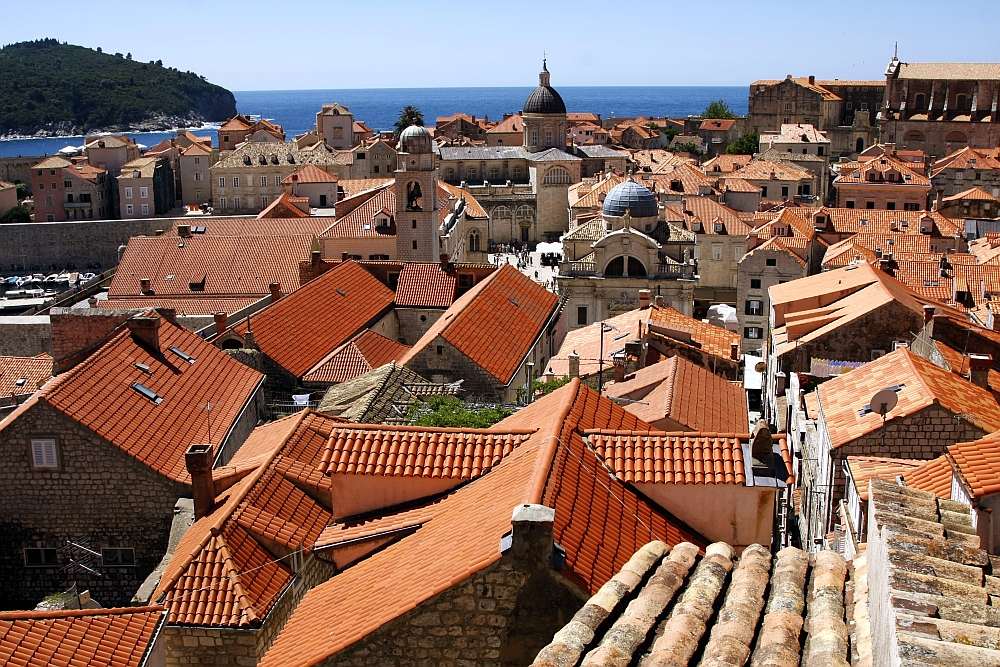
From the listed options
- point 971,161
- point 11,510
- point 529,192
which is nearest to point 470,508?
point 11,510

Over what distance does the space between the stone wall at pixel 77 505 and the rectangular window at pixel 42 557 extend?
2.6 inches

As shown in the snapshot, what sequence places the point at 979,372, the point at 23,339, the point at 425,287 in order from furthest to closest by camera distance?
the point at 23,339
the point at 425,287
the point at 979,372

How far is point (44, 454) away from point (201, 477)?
134 inches

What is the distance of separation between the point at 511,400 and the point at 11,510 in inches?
486

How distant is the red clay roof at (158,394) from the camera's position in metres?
17.6

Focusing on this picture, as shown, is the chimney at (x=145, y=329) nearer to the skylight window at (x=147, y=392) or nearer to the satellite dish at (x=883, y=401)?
the skylight window at (x=147, y=392)

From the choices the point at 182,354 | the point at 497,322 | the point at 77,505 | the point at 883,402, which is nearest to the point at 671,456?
the point at 883,402

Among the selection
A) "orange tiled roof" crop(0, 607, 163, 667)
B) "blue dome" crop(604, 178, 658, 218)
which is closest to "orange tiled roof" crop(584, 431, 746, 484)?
"orange tiled roof" crop(0, 607, 163, 667)

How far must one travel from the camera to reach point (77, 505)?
57.4ft

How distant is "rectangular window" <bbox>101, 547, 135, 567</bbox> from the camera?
17.6 m

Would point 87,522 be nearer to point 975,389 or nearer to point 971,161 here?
point 975,389

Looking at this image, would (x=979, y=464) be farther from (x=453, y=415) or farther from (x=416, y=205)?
(x=416, y=205)

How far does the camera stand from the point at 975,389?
794 inches

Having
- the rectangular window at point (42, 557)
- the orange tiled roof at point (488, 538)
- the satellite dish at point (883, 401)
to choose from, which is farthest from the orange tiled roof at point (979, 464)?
the rectangular window at point (42, 557)
